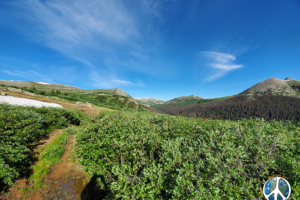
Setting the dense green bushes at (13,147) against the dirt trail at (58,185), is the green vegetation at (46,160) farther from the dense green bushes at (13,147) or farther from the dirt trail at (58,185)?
the dense green bushes at (13,147)

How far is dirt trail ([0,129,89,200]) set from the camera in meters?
5.85

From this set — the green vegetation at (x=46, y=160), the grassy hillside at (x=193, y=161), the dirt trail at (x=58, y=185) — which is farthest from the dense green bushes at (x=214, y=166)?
the green vegetation at (x=46, y=160)

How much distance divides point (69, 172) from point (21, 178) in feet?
8.10

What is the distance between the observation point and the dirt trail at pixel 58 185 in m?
5.85

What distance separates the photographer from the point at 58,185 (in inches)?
277

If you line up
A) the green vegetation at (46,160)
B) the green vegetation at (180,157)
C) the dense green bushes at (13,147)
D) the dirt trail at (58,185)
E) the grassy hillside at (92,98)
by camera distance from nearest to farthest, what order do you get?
the green vegetation at (180,157), the dense green bushes at (13,147), the dirt trail at (58,185), the green vegetation at (46,160), the grassy hillside at (92,98)

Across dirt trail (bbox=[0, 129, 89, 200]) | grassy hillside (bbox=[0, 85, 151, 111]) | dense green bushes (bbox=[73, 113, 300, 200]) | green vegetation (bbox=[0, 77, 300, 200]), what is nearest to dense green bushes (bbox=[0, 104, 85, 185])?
green vegetation (bbox=[0, 77, 300, 200])

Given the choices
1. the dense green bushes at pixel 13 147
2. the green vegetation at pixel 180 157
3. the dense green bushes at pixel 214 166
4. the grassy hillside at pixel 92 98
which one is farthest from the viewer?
the grassy hillside at pixel 92 98

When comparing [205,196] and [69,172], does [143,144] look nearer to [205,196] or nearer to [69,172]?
[205,196]

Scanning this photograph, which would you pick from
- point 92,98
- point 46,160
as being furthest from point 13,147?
point 92,98

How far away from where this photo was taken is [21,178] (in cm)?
657

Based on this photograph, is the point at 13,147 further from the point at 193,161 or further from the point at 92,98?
the point at 92,98

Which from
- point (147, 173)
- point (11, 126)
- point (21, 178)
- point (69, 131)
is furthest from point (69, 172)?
point (147, 173)

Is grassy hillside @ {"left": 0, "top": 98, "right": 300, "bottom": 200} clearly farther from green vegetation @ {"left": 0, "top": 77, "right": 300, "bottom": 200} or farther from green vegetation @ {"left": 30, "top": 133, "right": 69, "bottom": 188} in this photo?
green vegetation @ {"left": 30, "top": 133, "right": 69, "bottom": 188}
